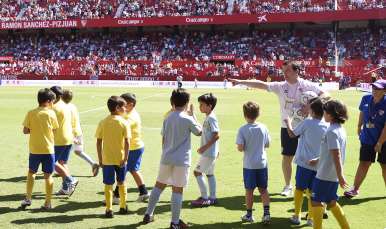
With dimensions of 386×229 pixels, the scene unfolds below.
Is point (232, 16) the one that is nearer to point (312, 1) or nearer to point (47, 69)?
point (312, 1)

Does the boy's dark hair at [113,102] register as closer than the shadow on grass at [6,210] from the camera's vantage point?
Yes

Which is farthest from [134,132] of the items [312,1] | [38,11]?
[38,11]

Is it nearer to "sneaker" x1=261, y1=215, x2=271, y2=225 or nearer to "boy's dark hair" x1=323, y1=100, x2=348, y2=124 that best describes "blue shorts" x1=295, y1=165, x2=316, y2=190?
"sneaker" x1=261, y1=215, x2=271, y2=225

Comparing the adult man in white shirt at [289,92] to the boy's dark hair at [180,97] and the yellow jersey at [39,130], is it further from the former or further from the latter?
the yellow jersey at [39,130]

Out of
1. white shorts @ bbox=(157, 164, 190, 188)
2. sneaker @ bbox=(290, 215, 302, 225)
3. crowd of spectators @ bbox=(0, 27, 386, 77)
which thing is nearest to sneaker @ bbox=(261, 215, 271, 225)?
sneaker @ bbox=(290, 215, 302, 225)

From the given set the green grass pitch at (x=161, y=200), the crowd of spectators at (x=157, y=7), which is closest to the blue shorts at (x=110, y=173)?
the green grass pitch at (x=161, y=200)

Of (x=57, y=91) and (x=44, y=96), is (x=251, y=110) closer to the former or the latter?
(x=44, y=96)

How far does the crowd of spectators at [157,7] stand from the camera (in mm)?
53344

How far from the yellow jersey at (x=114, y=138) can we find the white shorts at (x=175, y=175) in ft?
2.38

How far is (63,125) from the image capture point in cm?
622

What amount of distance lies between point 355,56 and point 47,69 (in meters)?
41.9

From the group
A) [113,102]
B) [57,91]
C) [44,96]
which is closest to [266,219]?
[113,102]

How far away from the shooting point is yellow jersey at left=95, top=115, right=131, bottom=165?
17.2 ft

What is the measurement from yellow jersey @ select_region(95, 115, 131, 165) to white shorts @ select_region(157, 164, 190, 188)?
726mm
